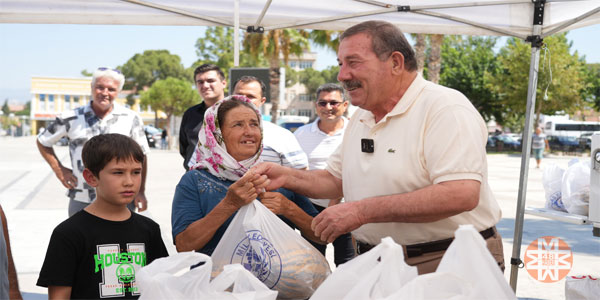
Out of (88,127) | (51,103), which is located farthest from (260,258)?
(51,103)

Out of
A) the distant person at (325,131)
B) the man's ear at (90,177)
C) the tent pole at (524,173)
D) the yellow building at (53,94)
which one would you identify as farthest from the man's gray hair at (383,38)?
the yellow building at (53,94)

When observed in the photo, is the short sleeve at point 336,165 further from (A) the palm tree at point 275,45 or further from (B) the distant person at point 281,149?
(A) the palm tree at point 275,45

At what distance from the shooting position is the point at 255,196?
2119mm

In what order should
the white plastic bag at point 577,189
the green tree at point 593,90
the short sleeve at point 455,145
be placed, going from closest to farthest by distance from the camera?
the short sleeve at point 455,145 → the white plastic bag at point 577,189 → the green tree at point 593,90

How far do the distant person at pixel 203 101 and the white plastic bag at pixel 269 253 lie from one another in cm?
286

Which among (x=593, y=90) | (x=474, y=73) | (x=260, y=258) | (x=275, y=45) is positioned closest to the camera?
(x=260, y=258)

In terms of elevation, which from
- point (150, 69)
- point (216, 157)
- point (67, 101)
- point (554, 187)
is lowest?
point (67, 101)

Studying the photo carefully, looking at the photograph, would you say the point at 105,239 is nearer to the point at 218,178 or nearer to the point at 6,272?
the point at 6,272

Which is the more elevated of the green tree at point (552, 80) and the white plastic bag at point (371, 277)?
the green tree at point (552, 80)

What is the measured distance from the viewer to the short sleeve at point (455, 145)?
1.92 m

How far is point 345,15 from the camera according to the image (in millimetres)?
4320

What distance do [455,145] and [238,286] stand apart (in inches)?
34.7

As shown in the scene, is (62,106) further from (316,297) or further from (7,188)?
(316,297)

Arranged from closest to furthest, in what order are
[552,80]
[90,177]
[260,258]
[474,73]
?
[260,258], [90,177], [552,80], [474,73]
